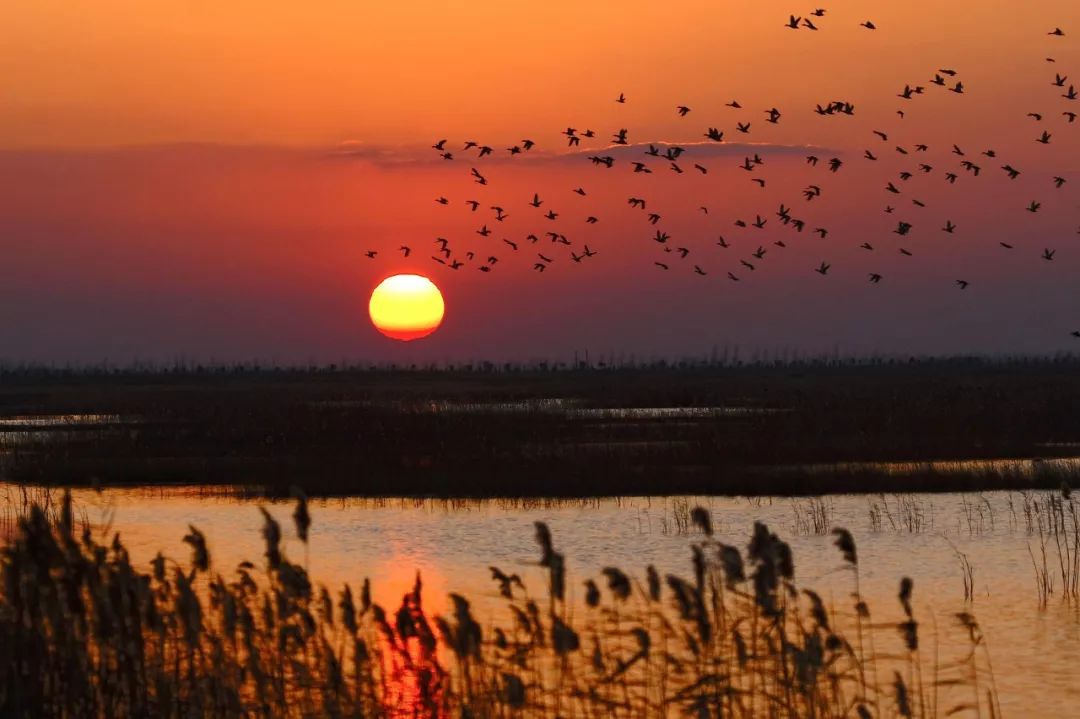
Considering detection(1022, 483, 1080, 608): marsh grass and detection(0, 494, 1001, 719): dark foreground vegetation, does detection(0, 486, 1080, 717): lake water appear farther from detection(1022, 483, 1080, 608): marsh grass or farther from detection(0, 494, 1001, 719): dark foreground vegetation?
detection(0, 494, 1001, 719): dark foreground vegetation

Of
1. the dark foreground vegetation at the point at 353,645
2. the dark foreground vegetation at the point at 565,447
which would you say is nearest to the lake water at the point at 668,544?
the dark foreground vegetation at the point at 565,447

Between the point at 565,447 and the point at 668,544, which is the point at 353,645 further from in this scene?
the point at 565,447

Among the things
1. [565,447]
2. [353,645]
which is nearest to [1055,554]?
[353,645]

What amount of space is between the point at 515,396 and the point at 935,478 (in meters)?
56.7

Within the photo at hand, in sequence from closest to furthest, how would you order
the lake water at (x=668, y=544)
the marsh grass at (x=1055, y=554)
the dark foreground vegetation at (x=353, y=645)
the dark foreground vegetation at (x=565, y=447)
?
the dark foreground vegetation at (x=353, y=645)
the lake water at (x=668, y=544)
the marsh grass at (x=1055, y=554)
the dark foreground vegetation at (x=565, y=447)

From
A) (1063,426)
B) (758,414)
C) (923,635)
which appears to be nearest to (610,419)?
(758,414)

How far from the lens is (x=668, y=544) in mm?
22703

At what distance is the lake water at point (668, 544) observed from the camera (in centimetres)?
1594

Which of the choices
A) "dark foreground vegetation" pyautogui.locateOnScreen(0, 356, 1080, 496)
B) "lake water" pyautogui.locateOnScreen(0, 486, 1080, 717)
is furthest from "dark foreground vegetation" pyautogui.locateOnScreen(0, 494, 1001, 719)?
"dark foreground vegetation" pyautogui.locateOnScreen(0, 356, 1080, 496)

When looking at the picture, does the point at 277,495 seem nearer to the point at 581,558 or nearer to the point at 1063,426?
the point at 581,558

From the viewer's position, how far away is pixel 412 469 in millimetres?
34156

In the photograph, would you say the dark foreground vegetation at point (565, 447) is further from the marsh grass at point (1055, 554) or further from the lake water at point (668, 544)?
the marsh grass at point (1055, 554)

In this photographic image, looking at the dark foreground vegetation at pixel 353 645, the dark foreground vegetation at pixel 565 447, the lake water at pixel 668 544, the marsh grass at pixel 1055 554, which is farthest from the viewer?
the dark foreground vegetation at pixel 565 447

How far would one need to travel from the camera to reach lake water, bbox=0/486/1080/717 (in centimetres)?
1594
